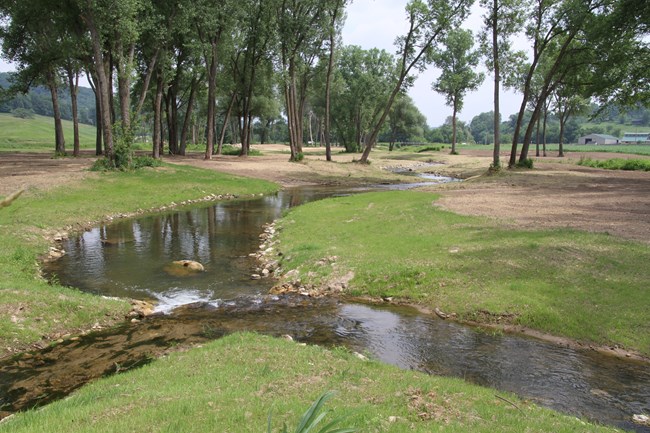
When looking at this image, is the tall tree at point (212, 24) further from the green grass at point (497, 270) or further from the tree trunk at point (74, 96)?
the green grass at point (497, 270)

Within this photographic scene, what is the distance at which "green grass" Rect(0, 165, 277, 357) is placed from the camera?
33.8ft

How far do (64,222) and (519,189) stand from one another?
26414 millimetres

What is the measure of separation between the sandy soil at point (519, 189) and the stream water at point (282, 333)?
8551 millimetres

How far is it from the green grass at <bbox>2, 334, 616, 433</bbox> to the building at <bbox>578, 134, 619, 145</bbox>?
180658 mm

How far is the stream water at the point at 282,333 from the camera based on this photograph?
7.84m

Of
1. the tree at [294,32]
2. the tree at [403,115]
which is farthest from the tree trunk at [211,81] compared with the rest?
the tree at [403,115]

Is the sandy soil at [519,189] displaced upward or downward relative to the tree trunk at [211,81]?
downward

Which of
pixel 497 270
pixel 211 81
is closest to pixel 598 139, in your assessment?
pixel 211 81

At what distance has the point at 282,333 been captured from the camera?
1048cm

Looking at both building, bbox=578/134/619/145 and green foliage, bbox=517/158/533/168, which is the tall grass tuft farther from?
building, bbox=578/134/619/145

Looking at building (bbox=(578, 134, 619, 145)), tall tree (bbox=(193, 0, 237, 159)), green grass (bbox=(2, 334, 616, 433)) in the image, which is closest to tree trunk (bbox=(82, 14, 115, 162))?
tall tree (bbox=(193, 0, 237, 159))

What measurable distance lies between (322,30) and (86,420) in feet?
175

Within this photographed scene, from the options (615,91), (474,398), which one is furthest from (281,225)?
(615,91)

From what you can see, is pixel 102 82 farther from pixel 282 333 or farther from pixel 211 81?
pixel 282 333
